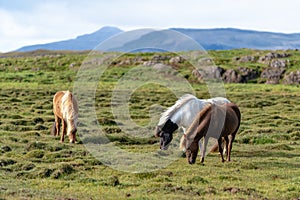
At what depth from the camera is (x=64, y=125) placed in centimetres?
2261

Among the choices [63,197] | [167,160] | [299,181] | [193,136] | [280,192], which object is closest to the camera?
[63,197]

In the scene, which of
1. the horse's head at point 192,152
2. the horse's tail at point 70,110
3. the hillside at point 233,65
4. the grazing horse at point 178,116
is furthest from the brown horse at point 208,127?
the hillside at point 233,65

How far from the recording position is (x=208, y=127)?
17.2m

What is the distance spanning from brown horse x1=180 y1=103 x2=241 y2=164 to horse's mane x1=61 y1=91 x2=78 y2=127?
19.4ft

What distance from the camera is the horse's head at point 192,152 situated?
16.9 m

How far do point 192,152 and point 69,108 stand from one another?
7.06m

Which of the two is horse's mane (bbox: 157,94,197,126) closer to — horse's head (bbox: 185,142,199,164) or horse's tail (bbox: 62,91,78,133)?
horse's head (bbox: 185,142,199,164)

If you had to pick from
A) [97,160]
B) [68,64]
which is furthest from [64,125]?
[68,64]

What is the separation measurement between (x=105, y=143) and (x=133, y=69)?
66375 millimetres

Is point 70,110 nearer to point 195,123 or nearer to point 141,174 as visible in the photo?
point 195,123

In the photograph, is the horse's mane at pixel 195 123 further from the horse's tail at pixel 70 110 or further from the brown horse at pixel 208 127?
the horse's tail at pixel 70 110

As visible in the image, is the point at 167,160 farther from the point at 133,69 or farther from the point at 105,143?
the point at 133,69

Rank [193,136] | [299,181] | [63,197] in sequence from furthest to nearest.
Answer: [193,136] < [299,181] < [63,197]

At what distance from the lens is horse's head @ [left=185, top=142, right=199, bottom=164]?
55.6ft
